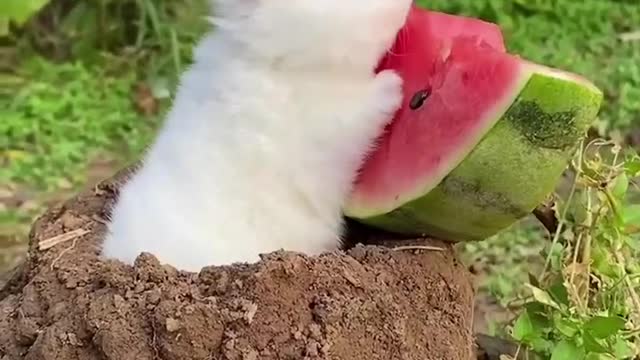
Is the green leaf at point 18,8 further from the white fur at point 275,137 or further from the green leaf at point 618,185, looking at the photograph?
the green leaf at point 618,185

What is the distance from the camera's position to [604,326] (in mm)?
1640

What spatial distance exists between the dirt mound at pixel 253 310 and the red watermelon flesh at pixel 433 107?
80mm

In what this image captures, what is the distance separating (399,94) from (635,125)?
2150mm

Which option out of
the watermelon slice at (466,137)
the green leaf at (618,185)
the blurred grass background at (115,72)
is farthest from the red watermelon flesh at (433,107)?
the blurred grass background at (115,72)

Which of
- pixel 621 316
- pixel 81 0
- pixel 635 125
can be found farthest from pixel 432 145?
pixel 81 0

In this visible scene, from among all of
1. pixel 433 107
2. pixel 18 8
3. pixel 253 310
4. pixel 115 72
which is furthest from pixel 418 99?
pixel 115 72

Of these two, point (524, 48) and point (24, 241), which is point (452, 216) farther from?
point (524, 48)

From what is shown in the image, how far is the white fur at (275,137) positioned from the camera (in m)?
1.52

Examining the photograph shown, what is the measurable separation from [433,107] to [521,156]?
0.43 feet

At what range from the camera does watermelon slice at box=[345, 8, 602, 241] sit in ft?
4.68

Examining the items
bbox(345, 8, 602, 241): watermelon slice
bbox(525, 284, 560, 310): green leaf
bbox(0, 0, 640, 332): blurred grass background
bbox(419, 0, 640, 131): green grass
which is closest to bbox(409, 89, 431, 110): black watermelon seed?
bbox(345, 8, 602, 241): watermelon slice

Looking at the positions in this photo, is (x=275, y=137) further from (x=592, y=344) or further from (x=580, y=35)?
(x=580, y=35)

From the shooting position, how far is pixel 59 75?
389 centimetres

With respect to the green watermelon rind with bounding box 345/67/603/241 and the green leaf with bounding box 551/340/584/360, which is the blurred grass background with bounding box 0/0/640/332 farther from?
the green watermelon rind with bounding box 345/67/603/241
